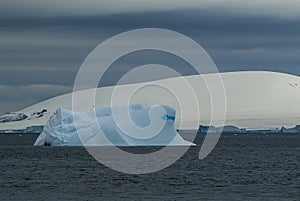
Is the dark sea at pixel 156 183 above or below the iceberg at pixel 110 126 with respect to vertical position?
below

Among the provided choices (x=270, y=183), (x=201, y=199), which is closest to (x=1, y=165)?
(x=270, y=183)

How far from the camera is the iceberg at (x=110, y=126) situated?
137 m

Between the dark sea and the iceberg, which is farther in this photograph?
the iceberg

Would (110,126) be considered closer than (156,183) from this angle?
No

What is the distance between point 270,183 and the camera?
68938 mm

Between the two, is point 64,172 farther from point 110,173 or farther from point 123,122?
point 123,122

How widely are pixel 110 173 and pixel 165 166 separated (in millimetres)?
15345

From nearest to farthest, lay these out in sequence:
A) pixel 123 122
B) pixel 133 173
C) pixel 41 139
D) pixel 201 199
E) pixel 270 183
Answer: pixel 201 199
pixel 270 183
pixel 133 173
pixel 123 122
pixel 41 139

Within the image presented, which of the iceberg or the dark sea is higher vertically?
the iceberg

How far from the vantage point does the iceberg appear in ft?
449

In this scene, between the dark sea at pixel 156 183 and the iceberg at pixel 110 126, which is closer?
the dark sea at pixel 156 183

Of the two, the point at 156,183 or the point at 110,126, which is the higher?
the point at 110,126

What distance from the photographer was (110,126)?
138 meters

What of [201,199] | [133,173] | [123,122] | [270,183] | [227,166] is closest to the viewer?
[201,199]
